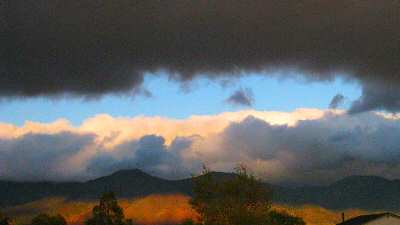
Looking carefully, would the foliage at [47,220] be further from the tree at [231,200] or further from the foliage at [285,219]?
the tree at [231,200]

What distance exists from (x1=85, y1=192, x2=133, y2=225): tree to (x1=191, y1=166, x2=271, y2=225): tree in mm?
44650

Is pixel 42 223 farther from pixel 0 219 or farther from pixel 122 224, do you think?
pixel 122 224

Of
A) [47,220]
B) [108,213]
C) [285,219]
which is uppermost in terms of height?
[108,213]

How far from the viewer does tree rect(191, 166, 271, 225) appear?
79875mm

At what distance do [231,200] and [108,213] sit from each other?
62.4 meters

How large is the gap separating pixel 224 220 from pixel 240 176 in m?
17.2

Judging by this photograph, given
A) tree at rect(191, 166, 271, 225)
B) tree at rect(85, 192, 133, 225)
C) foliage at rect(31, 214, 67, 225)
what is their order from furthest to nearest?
foliage at rect(31, 214, 67, 225)
tree at rect(85, 192, 133, 225)
tree at rect(191, 166, 271, 225)

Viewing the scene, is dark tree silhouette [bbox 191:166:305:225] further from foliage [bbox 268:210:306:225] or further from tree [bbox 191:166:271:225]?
foliage [bbox 268:210:306:225]

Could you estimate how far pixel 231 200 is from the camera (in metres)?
85.4

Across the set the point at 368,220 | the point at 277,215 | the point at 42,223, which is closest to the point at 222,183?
the point at 368,220

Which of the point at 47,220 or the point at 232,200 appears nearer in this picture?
the point at 232,200

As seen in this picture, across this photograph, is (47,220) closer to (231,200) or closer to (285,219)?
(285,219)

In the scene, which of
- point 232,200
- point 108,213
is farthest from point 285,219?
point 232,200

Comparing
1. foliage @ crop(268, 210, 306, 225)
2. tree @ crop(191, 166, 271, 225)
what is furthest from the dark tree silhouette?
foliage @ crop(268, 210, 306, 225)
